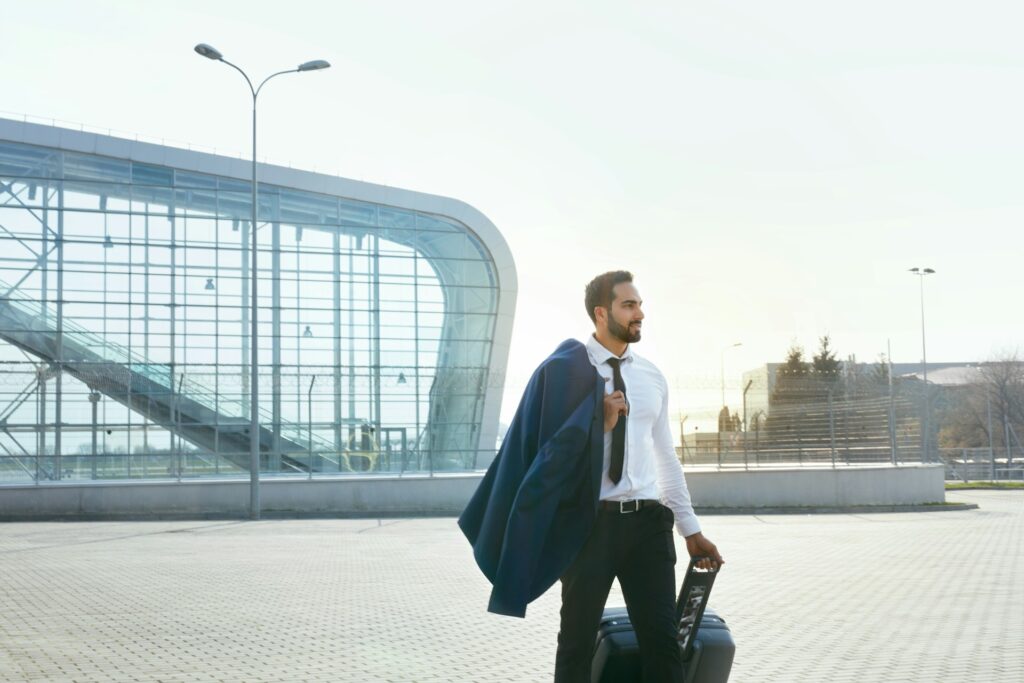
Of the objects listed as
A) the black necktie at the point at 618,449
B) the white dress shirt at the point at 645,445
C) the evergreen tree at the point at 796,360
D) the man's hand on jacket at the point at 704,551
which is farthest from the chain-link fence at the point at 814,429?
the evergreen tree at the point at 796,360

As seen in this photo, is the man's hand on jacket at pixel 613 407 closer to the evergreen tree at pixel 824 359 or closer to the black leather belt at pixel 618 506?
the black leather belt at pixel 618 506

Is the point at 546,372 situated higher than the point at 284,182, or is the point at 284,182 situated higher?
the point at 284,182

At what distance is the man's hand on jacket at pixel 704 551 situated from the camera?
4.62m

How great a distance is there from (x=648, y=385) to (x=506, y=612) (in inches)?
37.8

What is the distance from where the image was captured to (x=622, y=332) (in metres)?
4.66

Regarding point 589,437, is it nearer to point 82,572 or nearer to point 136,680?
point 136,680

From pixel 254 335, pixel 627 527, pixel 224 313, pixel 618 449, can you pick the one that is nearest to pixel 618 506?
pixel 627 527

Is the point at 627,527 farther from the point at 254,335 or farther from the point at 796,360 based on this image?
the point at 796,360

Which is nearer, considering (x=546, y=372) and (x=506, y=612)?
(x=506, y=612)

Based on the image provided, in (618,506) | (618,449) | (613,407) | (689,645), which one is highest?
(613,407)

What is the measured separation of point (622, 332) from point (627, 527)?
0.67m

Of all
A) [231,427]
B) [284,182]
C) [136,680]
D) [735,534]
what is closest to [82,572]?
[136,680]

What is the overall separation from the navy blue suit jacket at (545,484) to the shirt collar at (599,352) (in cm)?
8

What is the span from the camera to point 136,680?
745 centimetres
